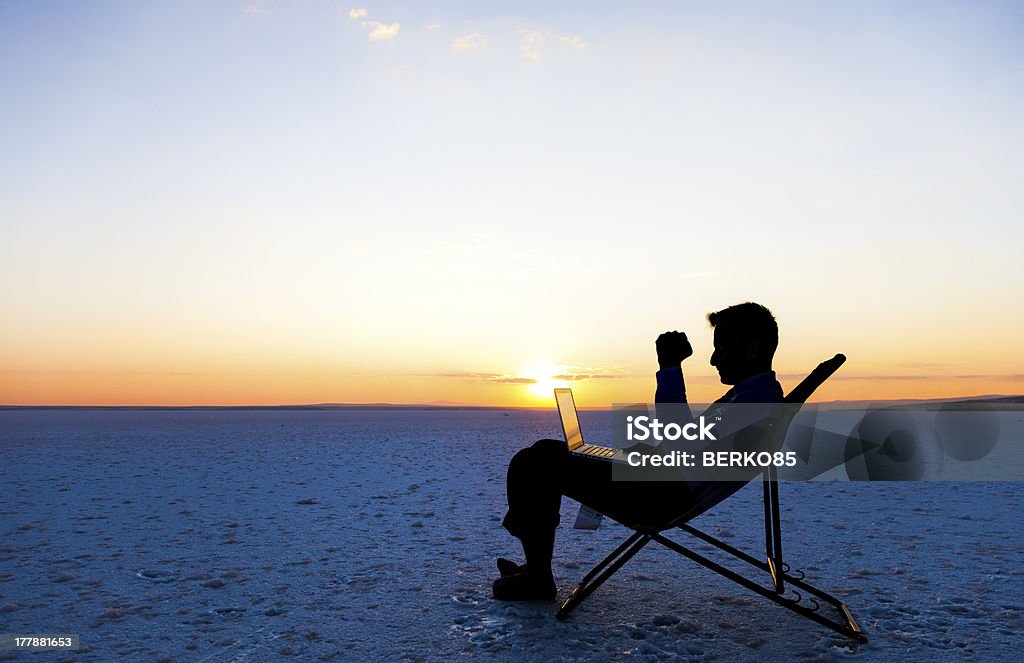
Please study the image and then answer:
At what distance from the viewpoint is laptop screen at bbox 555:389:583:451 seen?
4.42 metres

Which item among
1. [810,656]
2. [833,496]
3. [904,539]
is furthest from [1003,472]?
[810,656]

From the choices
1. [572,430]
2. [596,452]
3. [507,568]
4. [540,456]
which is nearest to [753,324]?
[596,452]

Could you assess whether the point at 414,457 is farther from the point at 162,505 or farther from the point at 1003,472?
the point at 1003,472

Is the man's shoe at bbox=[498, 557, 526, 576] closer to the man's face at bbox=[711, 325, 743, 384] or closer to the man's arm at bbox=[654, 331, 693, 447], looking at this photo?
the man's arm at bbox=[654, 331, 693, 447]

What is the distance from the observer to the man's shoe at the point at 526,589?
4.53 metres

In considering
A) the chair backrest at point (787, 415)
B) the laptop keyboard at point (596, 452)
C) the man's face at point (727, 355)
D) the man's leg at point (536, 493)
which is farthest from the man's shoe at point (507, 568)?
the man's face at point (727, 355)

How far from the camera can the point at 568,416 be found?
4543 millimetres

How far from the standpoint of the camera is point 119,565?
571 cm

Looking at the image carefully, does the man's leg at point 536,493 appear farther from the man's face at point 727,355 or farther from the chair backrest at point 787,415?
the man's face at point 727,355

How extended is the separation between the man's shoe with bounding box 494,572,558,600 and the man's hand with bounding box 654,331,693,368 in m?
1.64

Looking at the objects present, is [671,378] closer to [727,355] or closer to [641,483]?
[727,355]

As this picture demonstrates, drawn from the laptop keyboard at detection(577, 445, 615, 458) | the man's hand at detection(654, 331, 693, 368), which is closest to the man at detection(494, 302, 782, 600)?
the man's hand at detection(654, 331, 693, 368)

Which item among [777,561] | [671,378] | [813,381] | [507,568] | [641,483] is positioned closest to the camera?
[813,381]

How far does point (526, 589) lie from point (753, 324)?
223cm
